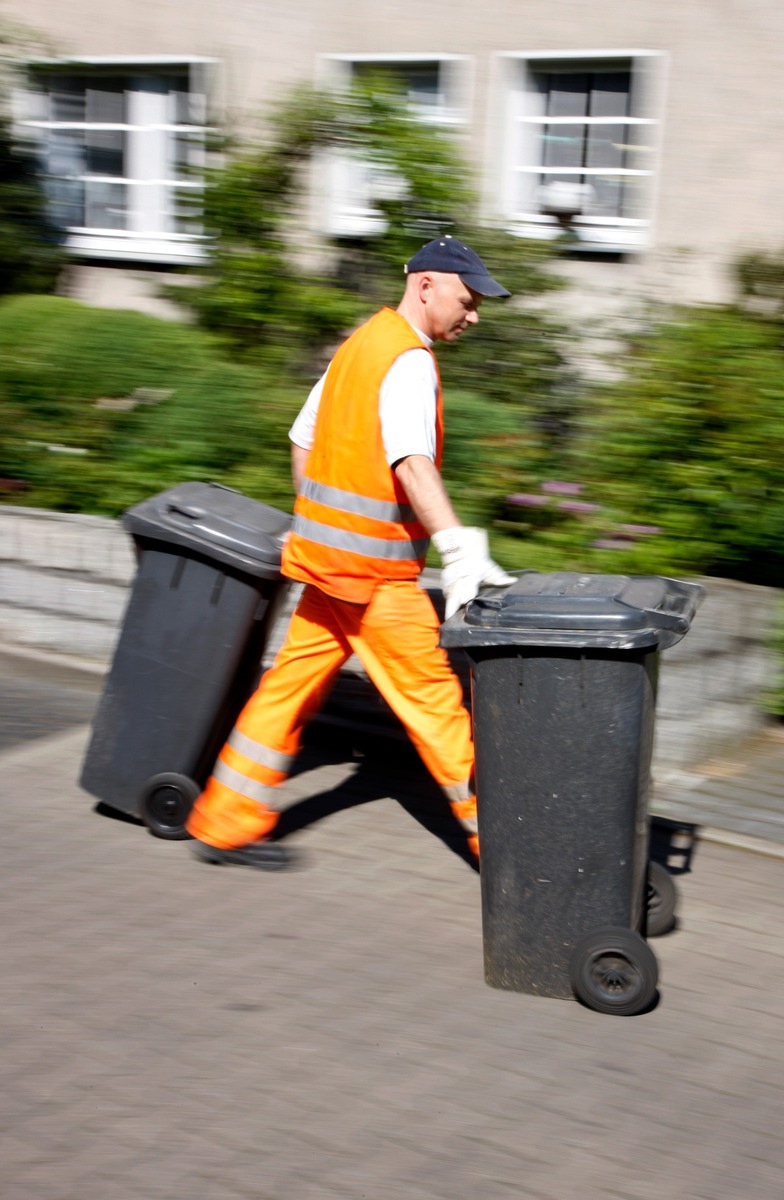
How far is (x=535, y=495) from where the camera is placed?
5984 mm

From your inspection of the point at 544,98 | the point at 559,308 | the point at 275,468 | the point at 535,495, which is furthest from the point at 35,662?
the point at 544,98

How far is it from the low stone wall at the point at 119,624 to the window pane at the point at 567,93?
4417mm

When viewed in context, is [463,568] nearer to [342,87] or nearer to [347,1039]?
[347,1039]

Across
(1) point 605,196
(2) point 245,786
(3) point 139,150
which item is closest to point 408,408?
(2) point 245,786

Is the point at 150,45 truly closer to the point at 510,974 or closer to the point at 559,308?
the point at 559,308

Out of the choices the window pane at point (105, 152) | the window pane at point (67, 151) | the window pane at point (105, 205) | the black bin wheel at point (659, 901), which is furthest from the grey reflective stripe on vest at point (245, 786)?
the window pane at point (67, 151)

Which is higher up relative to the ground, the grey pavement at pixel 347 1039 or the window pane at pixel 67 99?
the window pane at pixel 67 99

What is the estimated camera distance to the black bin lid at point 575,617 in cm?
341

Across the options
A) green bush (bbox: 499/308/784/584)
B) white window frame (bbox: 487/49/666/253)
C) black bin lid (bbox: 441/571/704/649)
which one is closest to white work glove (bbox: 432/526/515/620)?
black bin lid (bbox: 441/571/704/649)

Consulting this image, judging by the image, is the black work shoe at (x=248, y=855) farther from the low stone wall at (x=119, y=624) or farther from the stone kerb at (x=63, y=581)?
the stone kerb at (x=63, y=581)

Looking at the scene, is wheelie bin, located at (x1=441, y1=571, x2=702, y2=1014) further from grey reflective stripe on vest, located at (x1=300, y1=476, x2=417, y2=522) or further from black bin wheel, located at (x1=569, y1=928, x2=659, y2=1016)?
grey reflective stripe on vest, located at (x1=300, y1=476, x2=417, y2=522)

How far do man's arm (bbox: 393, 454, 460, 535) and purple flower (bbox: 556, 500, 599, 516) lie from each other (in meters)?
2.01

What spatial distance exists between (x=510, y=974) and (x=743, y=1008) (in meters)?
0.58

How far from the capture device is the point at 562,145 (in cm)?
898
